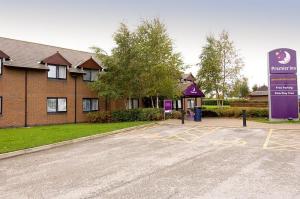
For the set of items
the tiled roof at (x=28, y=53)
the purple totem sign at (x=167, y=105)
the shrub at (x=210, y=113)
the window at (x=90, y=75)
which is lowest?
the shrub at (x=210, y=113)

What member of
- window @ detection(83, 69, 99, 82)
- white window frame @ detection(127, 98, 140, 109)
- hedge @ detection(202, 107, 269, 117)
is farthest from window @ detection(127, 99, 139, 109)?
hedge @ detection(202, 107, 269, 117)

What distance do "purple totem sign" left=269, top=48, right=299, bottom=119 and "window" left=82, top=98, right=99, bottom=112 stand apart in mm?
15988

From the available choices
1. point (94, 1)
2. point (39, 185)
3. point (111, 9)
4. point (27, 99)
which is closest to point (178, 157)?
point (39, 185)

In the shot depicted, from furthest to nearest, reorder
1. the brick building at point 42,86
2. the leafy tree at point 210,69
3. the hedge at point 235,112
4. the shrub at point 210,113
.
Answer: the leafy tree at point 210,69 → the shrub at point 210,113 → the hedge at point 235,112 → the brick building at point 42,86

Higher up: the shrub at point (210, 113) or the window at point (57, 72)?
the window at point (57, 72)

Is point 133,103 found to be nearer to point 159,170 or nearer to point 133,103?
point 133,103

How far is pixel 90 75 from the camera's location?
2795 cm

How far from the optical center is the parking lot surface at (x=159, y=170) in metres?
6.76

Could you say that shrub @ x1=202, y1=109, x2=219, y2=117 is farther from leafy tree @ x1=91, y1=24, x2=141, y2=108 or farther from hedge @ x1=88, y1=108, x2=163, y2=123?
leafy tree @ x1=91, y1=24, x2=141, y2=108

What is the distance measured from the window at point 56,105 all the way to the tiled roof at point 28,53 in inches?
114

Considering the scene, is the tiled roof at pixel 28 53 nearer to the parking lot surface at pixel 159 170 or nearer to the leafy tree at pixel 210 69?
the parking lot surface at pixel 159 170

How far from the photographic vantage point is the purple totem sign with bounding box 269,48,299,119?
24.7 m

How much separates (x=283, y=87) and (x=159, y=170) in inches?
775

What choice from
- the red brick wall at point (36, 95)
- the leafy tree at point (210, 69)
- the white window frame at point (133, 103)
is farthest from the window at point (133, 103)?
the leafy tree at point (210, 69)
